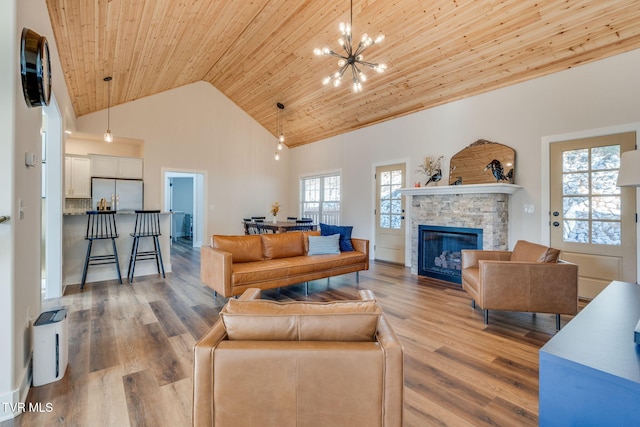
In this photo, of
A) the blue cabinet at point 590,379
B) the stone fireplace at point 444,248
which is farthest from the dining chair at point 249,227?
the blue cabinet at point 590,379

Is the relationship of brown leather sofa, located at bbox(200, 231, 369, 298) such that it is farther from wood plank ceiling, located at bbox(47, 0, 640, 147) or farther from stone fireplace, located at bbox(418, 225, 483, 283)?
wood plank ceiling, located at bbox(47, 0, 640, 147)

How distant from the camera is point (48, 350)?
1.98m

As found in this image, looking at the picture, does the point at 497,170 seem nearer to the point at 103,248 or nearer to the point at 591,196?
the point at 591,196

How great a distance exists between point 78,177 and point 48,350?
5.61 metres

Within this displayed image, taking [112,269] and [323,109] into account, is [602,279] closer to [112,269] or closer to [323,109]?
[323,109]

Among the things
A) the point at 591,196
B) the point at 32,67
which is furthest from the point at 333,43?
the point at 591,196

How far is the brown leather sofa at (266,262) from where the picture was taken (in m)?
3.39

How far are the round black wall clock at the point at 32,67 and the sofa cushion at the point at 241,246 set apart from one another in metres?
2.21

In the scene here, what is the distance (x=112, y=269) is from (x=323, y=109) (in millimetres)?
Answer: 4985

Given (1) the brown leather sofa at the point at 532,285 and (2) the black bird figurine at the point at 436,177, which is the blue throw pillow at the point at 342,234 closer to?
(2) the black bird figurine at the point at 436,177

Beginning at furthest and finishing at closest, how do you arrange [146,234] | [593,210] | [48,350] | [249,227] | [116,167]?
[249,227], [116,167], [146,234], [593,210], [48,350]

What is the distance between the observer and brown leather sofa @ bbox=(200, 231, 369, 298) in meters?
3.39

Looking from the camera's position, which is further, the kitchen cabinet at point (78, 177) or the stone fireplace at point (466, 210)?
the kitchen cabinet at point (78, 177)

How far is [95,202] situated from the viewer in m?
6.46
